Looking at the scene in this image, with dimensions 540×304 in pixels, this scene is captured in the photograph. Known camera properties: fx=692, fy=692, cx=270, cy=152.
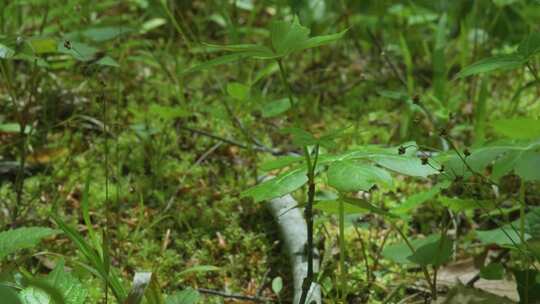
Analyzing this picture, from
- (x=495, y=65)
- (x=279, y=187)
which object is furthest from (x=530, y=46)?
(x=279, y=187)

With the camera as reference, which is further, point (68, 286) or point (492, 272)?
point (492, 272)

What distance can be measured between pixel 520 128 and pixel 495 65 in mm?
146

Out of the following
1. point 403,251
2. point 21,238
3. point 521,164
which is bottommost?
point 403,251

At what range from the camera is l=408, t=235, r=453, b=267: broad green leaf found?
1646 millimetres

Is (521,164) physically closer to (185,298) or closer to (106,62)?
(185,298)

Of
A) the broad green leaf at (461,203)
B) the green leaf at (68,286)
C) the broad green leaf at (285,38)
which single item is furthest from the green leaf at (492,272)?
the green leaf at (68,286)

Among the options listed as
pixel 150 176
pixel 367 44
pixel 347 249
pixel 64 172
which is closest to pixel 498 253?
pixel 347 249

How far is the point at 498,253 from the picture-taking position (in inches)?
80.1

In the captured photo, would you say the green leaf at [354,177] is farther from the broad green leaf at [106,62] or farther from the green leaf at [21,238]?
the broad green leaf at [106,62]

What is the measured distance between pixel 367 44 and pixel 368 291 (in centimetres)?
193

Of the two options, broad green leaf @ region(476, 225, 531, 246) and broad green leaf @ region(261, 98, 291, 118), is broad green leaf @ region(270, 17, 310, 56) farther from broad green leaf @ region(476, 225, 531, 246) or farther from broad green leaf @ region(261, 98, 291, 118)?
broad green leaf @ region(261, 98, 291, 118)

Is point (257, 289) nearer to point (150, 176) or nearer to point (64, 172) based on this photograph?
point (150, 176)

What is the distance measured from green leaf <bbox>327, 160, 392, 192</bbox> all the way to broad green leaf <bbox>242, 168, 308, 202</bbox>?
78 millimetres

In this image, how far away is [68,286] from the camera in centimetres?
142
